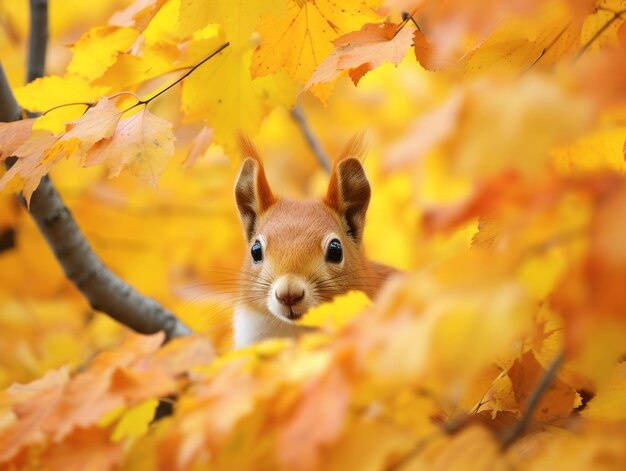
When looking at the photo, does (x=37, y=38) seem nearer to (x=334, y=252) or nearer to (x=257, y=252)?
(x=257, y=252)

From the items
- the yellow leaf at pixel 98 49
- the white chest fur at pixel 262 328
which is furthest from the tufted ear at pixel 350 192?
the yellow leaf at pixel 98 49

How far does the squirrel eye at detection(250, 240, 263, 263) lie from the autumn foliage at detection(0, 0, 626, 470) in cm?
20

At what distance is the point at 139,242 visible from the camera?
4.38 meters

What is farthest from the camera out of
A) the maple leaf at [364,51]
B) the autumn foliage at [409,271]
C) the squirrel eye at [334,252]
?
the squirrel eye at [334,252]

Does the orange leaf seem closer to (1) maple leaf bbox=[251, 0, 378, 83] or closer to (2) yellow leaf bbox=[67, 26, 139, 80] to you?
(2) yellow leaf bbox=[67, 26, 139, 80]

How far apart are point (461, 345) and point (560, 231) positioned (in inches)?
6.9

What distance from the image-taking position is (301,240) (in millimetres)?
2508

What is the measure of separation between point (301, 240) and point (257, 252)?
0.17 m

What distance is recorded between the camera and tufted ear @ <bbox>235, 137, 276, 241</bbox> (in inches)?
107

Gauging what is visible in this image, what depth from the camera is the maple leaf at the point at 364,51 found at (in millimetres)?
1688

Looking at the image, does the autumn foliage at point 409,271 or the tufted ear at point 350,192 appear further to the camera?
the tufted ear at point 350,192

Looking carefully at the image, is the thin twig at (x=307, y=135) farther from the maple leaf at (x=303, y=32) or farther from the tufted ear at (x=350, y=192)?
the maple leaf at (x=303, y=32)

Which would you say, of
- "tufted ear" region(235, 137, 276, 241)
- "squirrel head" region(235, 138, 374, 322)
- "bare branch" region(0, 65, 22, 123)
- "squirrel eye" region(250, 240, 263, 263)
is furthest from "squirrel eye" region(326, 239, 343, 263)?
"bare branch" region(0, 65, 22, 123)

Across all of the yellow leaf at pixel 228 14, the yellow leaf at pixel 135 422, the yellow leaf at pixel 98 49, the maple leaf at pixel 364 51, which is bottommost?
the yellow leaf at pixel 135 422
